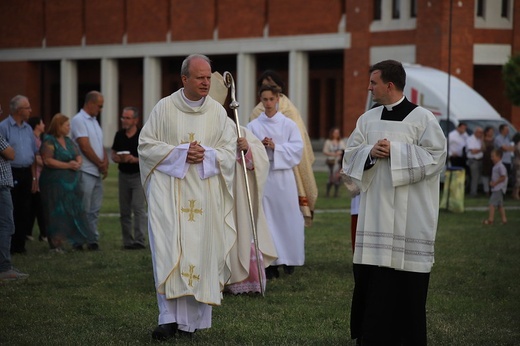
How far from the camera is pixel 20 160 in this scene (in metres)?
14.7

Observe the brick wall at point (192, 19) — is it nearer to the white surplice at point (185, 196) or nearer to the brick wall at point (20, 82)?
the brick wall at point (20, 82)

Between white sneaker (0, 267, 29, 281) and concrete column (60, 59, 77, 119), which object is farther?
concrete column (60, 59, 77, 119)

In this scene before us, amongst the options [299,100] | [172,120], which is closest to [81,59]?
[299,100]

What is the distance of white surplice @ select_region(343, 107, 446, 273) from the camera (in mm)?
7809

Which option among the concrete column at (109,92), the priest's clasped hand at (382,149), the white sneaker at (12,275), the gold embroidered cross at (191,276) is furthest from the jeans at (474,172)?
the concrete column at (109,92)

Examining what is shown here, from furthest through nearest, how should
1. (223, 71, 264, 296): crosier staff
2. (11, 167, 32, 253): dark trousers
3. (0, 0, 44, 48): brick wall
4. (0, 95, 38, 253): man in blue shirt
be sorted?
(0, 0, 44, 48): brick wall
(11, 167, 32, 253): dark trousers
(0, 95, 38, 253): man in blue shirt
(223, 71, 264, 296): crosier staff

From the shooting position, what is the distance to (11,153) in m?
11.8

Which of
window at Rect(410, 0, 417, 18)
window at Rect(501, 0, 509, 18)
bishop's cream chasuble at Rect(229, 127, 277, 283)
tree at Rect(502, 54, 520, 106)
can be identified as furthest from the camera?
window at Rect(501, 0, 509, 18)

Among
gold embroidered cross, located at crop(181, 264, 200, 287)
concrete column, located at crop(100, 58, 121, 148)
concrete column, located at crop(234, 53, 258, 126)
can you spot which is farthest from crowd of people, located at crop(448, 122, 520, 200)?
concrete column, located at crop(100, 58, 121, 148)

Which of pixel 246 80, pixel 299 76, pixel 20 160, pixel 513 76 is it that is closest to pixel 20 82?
pixel 246 80

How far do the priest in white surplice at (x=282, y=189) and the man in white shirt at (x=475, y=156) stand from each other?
15641 mm

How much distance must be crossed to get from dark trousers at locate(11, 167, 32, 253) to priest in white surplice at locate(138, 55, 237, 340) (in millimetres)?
6307

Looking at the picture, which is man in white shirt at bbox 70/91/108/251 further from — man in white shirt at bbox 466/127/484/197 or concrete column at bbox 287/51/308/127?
concrete column at bbox 287/51/308/127

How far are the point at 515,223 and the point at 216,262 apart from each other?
1225cm
